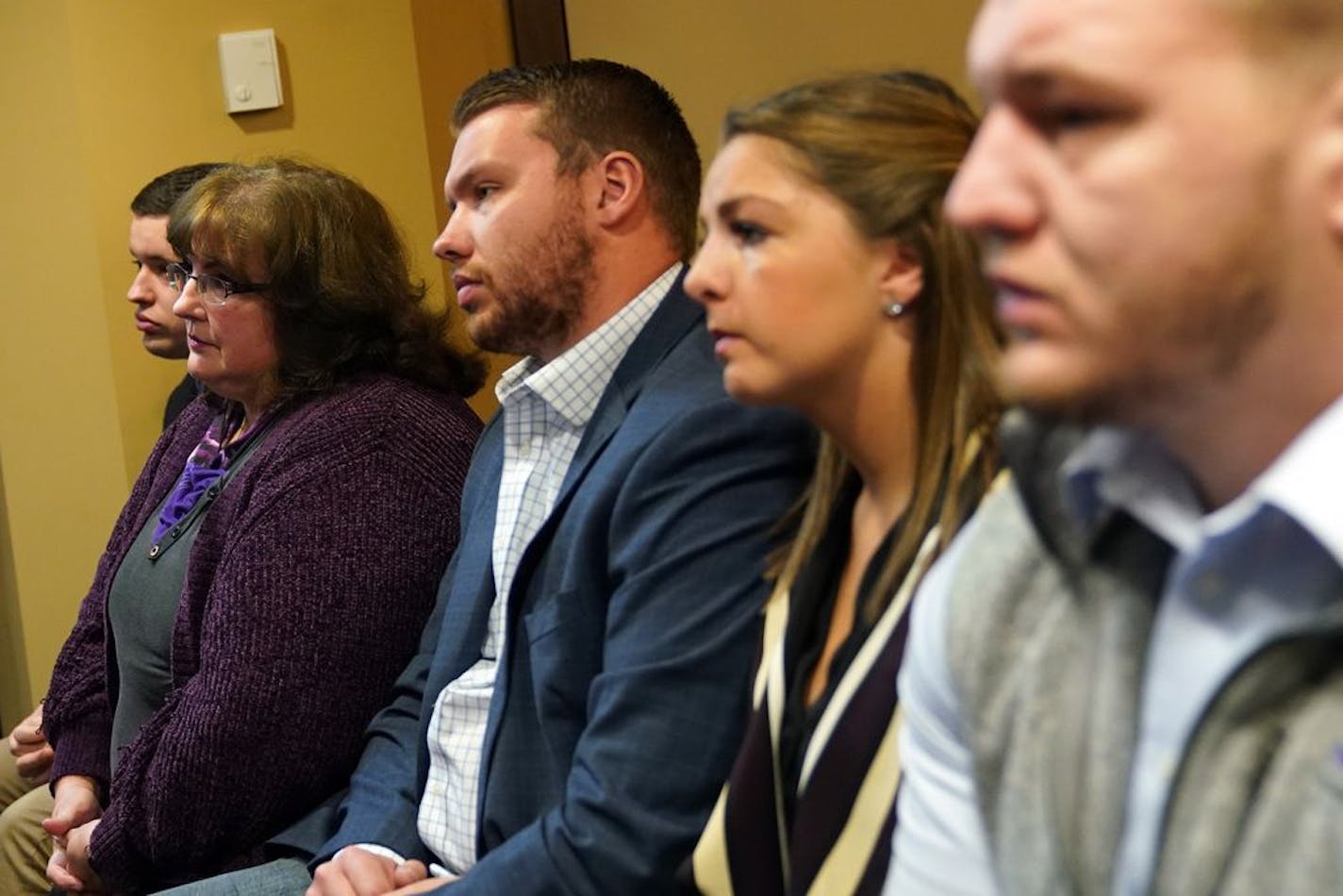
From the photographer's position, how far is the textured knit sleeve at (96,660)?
7.58 feet

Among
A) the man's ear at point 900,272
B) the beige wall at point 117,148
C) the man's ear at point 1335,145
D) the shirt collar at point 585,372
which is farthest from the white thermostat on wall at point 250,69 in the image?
the man's ear at point 1335,145

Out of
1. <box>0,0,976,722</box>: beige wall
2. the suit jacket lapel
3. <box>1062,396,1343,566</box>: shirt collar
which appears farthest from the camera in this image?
<box>0,0,976,722</box>: beige wall

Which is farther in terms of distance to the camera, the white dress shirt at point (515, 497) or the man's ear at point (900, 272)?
the white dress shirt at point (515, 497)

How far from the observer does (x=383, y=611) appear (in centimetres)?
192

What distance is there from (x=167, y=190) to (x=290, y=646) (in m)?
1.14

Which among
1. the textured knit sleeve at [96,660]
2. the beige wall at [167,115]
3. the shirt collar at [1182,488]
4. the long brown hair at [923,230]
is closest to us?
the shirt collar at [1182,488]

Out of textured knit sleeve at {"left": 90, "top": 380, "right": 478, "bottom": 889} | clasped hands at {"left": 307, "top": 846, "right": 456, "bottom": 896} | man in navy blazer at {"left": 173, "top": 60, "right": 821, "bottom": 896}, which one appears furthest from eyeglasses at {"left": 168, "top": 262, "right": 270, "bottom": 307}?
clasped hands at {"left": 307, "top": 846, "right": 456, "bottom": 896}

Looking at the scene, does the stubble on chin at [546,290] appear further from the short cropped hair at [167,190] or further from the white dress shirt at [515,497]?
the short cropped hair at [167,190]

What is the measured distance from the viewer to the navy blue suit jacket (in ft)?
4.50

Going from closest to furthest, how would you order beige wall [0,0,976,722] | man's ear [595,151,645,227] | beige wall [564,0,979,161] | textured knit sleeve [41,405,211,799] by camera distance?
man's ear [595,151,645,227]
textured knit sleeve [41,405,211,799]
beige wall [564,0,979,161]
beige wall [0,0,976,722]

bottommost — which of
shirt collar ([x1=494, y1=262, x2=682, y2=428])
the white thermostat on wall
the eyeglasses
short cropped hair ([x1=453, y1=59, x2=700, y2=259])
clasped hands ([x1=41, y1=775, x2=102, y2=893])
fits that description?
clasped hands ([x1=41, y1=775, x2=102, y2=893])

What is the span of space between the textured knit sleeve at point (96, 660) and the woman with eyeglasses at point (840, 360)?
1.33 metres

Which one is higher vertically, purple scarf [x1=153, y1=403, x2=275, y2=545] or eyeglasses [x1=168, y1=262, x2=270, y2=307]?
eyeglasses [x1=168, y1=262, x2=270, y2=307]

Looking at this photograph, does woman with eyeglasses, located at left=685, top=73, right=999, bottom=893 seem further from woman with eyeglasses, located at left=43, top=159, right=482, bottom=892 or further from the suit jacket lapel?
woman with eyeglasses, located at left=43, top=159, right=482, bottom=892
